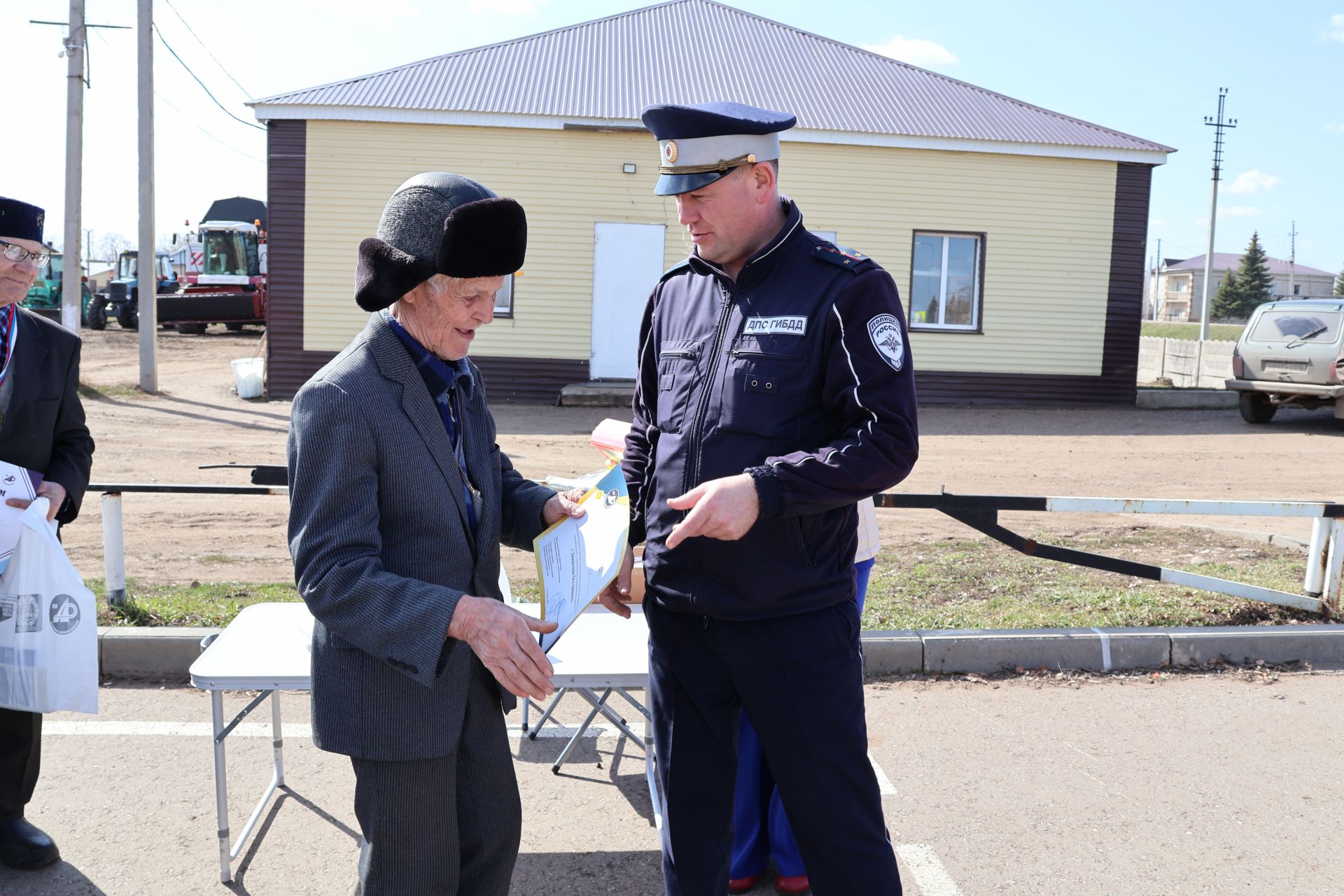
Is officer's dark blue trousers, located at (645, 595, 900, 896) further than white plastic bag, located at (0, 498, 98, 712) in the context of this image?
No

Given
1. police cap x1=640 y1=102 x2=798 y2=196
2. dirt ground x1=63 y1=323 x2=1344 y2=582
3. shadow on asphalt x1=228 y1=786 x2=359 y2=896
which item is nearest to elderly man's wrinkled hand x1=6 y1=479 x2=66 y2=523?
shadow on asphalt x1=228 y1=786 x2=359 y2=896

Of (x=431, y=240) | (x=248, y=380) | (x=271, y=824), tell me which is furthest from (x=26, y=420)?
(x=248, y=380)

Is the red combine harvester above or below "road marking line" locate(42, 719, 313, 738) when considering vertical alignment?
above

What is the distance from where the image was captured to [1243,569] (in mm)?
6797

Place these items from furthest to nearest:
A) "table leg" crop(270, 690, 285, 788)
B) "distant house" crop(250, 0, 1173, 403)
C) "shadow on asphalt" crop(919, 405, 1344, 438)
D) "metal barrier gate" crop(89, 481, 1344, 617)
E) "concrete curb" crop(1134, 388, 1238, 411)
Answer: "concrete curb" crop(1134, 388, 1238, 411) < "distant house" crop(250, 0, 1173, 403) < "shadow on asphalt" crop(919, 405, 1344, 438) < "metal barrier gate" crop(89, 481, 1344, 617) < "table leg" crop(270, 690, 285, 788)

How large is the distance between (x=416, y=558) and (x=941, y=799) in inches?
103

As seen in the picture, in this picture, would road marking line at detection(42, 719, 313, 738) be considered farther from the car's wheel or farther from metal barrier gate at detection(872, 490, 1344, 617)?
the car's wheel

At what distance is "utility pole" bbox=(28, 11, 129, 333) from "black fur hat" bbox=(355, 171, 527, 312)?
18685 mm

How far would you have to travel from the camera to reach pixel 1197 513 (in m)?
5.48

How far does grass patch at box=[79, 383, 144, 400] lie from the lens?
17.0 m

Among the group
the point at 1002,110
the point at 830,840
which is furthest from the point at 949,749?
the point at 1002,110

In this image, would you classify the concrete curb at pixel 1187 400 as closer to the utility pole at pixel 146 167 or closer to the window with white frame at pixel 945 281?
the window with white frame at pixel 945 281

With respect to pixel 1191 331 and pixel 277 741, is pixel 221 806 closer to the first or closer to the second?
pixel 277 741

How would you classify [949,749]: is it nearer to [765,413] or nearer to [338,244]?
[765,413]
